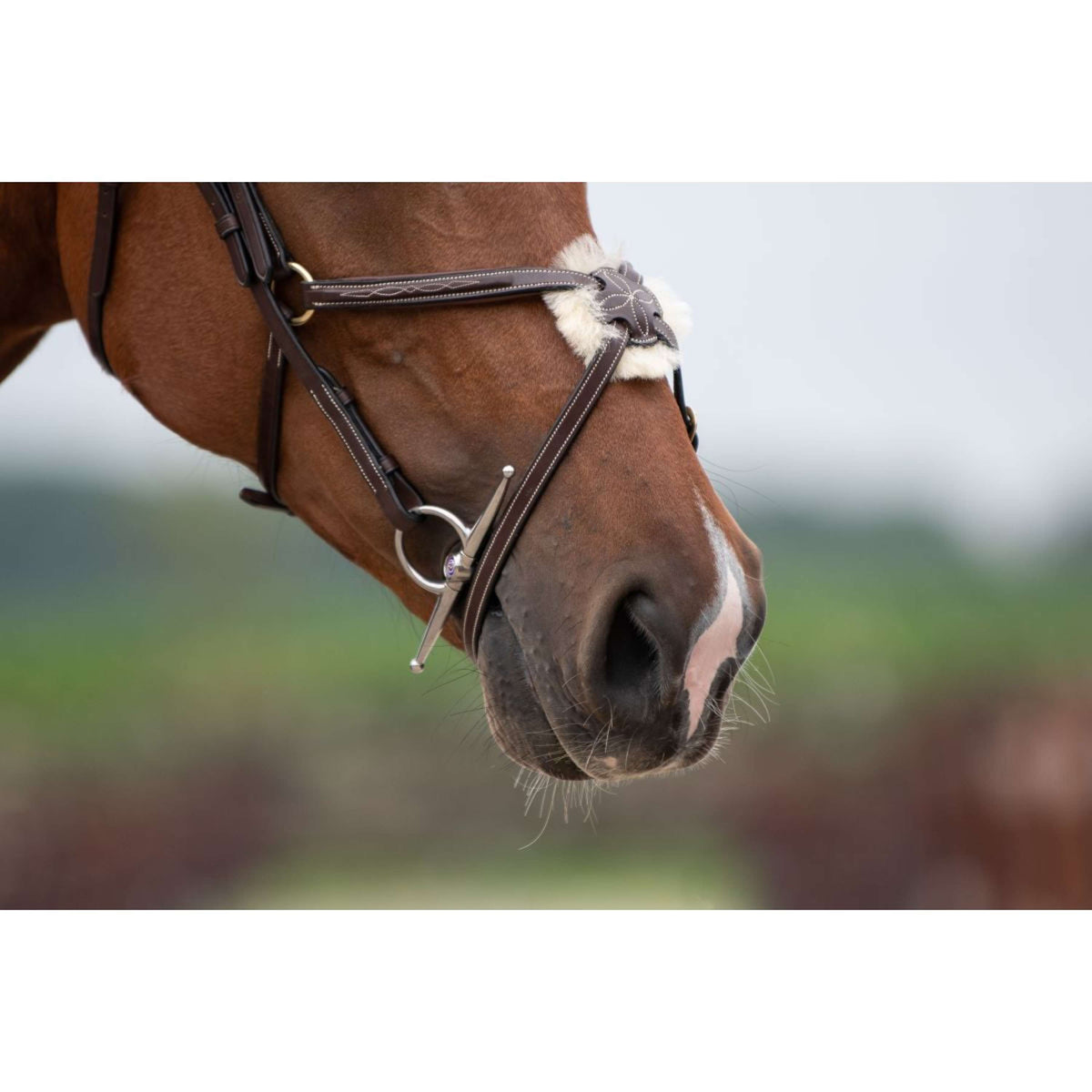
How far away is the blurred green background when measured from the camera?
2.85 metres

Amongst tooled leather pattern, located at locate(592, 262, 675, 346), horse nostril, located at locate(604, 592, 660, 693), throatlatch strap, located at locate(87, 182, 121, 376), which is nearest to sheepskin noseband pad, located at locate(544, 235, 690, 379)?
tooled leather pattern, located at locate(592, 262, 675, 346)

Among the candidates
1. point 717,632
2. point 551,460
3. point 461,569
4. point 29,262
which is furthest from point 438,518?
point 29,262

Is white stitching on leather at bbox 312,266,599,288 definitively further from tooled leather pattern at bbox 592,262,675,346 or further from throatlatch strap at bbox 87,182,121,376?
throatlatch strap at bbox 87,182,121,376

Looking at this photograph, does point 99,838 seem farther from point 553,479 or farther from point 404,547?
point 553,479

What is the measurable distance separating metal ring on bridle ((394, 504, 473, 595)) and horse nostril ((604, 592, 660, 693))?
0.22m

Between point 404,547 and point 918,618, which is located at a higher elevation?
point 918,618

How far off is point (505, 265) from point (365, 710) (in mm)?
2134

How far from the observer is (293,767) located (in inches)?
119

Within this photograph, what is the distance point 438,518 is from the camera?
1.29 meters

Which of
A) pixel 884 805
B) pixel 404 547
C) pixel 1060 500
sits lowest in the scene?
pixel 884 805

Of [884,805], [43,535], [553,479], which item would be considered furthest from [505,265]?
[884,805]

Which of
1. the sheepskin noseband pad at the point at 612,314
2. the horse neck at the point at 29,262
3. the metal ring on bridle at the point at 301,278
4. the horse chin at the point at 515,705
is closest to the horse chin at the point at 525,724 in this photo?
the horse chin at the point at 515,705

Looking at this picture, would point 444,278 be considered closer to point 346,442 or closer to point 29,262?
point 346,442

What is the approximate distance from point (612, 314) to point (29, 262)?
1032mm
